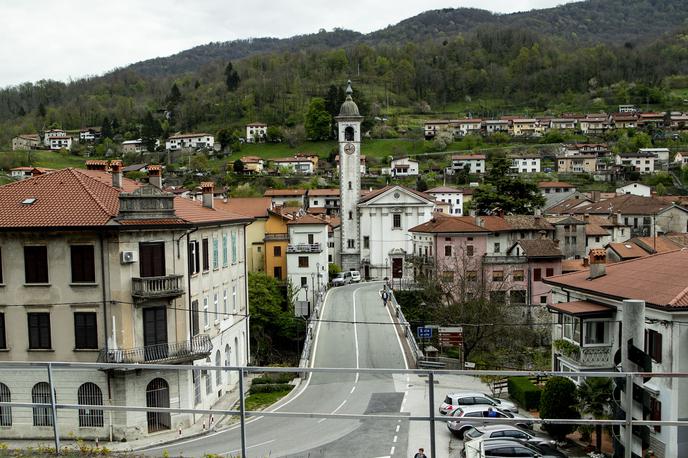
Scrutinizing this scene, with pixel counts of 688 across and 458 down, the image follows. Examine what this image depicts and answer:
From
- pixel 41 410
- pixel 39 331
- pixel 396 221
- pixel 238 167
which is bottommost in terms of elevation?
pixel 39 331

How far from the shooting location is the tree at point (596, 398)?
1252cm

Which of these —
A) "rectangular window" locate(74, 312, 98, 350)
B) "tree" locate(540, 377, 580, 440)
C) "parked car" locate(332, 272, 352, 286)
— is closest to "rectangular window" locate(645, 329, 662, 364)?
"tree" locate(540, 377, 580, 440)

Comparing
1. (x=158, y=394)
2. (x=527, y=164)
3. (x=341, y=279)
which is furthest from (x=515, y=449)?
(x=527, y=164)

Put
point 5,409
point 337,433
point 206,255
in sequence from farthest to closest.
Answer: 1. point 206,255
2. point 5,409
3. point 337,433

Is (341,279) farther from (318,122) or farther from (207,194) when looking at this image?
(318,122)

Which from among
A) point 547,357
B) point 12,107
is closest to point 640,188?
point 547,357

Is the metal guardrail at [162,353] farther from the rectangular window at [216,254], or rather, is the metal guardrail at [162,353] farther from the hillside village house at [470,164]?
the hillside village house at [470,164]

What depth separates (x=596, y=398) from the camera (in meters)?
13.9

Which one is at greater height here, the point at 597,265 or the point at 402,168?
the point at 402,168

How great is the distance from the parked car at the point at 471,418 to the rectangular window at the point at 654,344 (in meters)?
10.00

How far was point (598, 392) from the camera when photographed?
13438 mm

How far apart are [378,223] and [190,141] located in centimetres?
7920

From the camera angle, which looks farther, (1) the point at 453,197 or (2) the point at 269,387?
(1) the point at 453,197

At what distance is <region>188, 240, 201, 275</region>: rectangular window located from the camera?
2632cm
